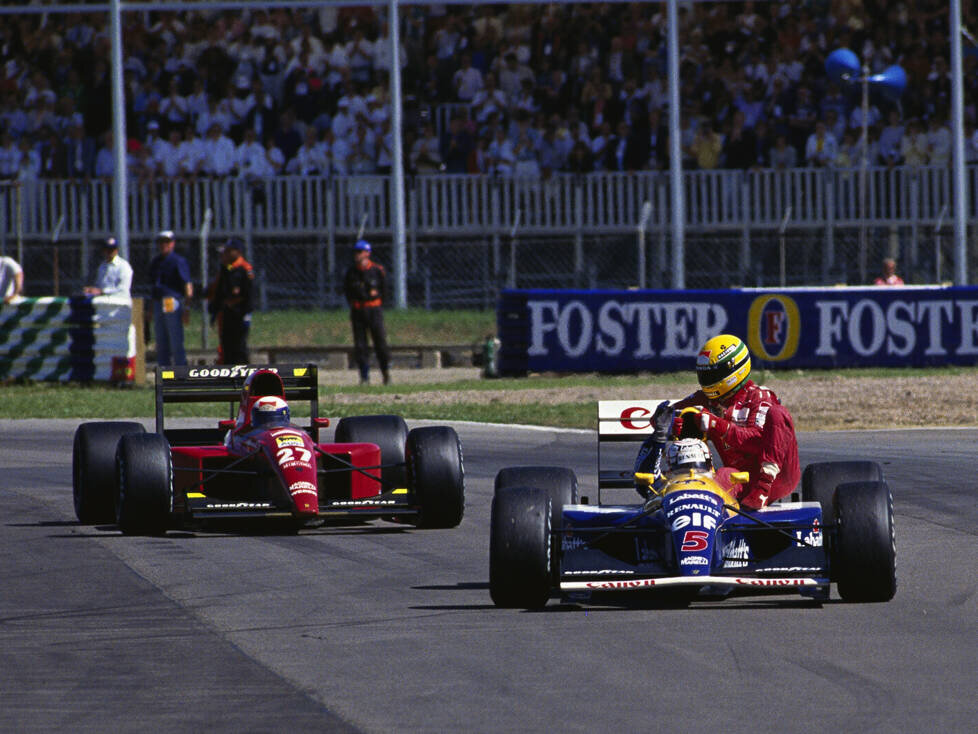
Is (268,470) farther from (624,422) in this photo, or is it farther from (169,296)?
(169,296)

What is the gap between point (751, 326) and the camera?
81.0 ft

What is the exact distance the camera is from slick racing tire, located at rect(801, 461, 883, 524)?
9.12m

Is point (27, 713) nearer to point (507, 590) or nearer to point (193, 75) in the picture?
point (507, 590)

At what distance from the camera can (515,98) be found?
104 ft

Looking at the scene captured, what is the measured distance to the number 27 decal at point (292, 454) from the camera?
37.0 ft

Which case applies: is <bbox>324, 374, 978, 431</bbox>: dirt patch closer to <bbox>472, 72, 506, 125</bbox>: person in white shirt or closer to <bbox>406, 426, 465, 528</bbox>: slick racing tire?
<bbox>406, 426, 465, 528</bbox>: slick racing tire

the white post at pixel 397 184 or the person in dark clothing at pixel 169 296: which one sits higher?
the white post at pixel 397 184

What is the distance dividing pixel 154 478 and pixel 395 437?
1836mm

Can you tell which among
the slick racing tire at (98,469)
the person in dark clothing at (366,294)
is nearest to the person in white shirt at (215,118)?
the person in dark clothing at (366,294)

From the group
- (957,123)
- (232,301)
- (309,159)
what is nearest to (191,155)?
(309,159)

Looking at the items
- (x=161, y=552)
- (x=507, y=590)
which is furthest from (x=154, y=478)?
(x=507, y=590)

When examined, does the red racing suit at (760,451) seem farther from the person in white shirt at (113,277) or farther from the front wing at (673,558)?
the person in white shirt at (113,277)

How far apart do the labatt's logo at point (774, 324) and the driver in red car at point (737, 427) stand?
15.0m

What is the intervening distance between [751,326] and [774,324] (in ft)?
0.94
